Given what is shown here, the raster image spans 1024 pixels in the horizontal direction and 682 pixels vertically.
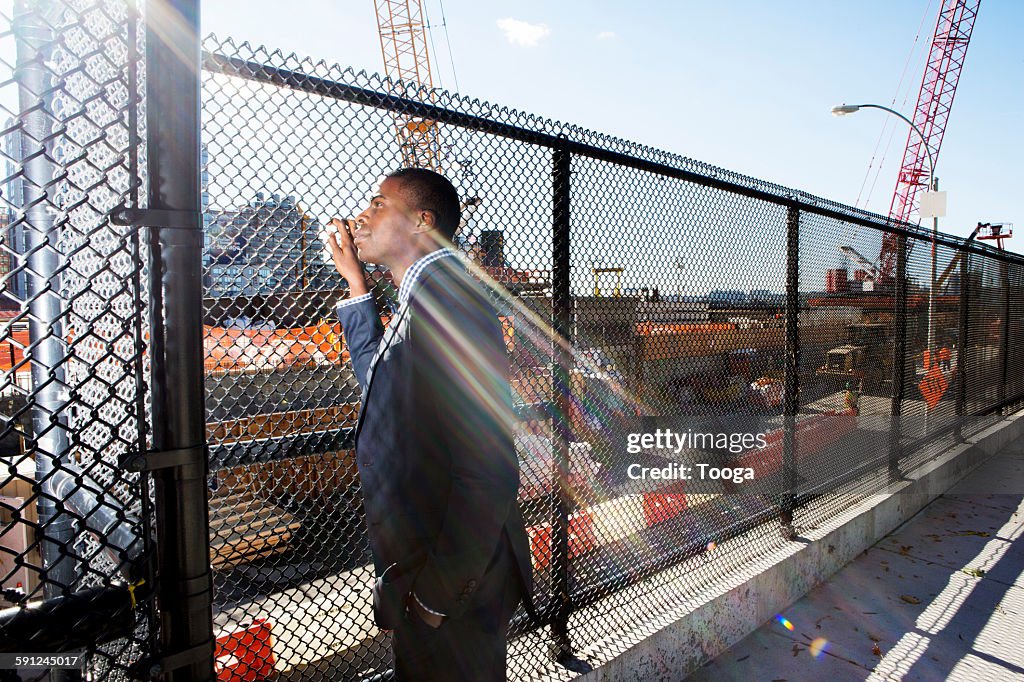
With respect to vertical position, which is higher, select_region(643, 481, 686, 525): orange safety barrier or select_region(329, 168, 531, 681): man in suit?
select_region(329, 168, 531, 681): man in suit

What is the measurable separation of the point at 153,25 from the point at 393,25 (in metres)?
49.4

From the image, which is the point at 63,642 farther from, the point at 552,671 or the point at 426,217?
the point at 552,671

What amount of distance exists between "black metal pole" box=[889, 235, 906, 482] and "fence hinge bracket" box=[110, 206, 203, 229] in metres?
6.46

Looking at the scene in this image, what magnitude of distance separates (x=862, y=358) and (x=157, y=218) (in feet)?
19.7

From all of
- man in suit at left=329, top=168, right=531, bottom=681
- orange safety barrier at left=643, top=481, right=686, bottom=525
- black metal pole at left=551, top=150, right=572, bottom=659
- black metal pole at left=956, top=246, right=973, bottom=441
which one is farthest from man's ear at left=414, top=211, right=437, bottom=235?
black metal pole at left=956, top=246, right=973, bottom=441

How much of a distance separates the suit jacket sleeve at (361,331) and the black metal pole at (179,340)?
0.55 metres

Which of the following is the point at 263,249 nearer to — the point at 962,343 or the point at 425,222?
the point at 425,222

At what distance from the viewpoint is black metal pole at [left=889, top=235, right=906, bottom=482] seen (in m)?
6.03

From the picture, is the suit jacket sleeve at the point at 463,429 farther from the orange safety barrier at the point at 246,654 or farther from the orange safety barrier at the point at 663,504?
the orange safety barrier at the point at 663,504

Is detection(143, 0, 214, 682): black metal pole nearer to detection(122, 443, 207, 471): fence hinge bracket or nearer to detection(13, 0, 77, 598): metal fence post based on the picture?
detection(122, 443, 207, 471): fence hinge bracket

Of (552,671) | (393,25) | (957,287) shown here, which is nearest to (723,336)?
(552,671)

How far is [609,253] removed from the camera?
3230mm

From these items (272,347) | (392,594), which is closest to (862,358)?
(392,594)

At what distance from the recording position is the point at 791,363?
15.3 feet
